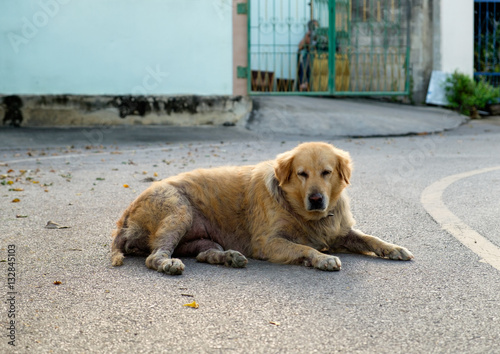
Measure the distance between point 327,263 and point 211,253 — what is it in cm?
85

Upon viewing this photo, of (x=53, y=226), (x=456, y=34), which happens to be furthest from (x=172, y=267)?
(x=456, y=34)

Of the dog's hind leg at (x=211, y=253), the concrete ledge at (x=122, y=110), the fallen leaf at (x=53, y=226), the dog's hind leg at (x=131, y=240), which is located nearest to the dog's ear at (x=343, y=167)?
the dog's hind leg at (x=211, y=253)

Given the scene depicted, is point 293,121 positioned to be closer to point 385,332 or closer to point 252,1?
point 252,1

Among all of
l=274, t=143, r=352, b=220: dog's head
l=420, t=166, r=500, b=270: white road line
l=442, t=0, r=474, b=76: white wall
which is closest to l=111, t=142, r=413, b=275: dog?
l=274, t=143, r=352, b=220: dog's head

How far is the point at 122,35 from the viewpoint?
15.0m

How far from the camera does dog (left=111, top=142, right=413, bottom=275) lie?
4535 mm

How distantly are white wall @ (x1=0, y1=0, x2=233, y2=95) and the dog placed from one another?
1050 cm

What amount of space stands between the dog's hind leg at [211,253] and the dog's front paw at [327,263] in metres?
0.49

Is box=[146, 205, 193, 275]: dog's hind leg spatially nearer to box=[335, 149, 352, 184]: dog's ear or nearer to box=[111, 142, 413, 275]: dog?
box=[111, 142, 413, 275]: dog

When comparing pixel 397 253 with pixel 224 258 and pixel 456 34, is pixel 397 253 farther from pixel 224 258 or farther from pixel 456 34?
pixel 456 34

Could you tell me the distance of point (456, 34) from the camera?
726 inches

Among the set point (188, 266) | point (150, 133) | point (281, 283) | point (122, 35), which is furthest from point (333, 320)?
point (122, 35)

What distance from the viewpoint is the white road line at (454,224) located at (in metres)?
4.62

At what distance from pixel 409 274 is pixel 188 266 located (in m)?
1.50
